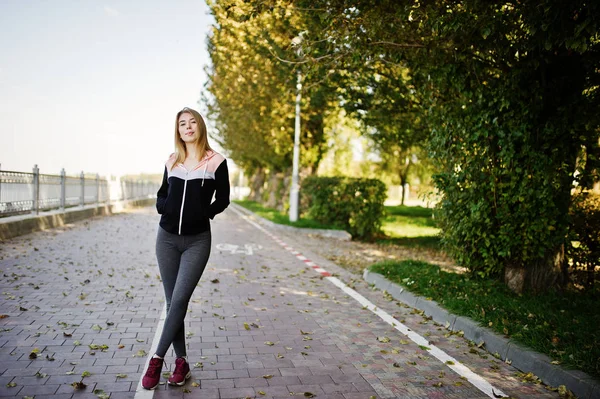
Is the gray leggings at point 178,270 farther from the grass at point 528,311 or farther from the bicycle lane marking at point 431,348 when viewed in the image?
the grass at point 528,311

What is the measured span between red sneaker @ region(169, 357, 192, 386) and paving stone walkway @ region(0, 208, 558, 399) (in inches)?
2.3

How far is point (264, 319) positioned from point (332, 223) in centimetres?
1384

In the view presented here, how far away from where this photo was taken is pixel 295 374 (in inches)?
181

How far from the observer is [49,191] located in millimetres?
17750

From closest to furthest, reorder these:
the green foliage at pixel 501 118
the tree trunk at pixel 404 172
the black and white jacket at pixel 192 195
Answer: the black and white jacket at pixel 192 195 → the green foliage at pixel 501 118 → the tree trunk at pixel 404 172

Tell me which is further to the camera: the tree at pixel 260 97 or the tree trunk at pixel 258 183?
the tree trunk at pixel 258 183

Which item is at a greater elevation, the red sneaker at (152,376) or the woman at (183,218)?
the woman at (183,218)

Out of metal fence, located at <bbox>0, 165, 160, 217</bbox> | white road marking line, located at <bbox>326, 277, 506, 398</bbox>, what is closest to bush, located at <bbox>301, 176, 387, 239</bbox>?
metal fence, located at <bbox>0, 165, 160, 217</bbox>

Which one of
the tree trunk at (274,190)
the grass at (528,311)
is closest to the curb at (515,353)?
the grass at (528,311)

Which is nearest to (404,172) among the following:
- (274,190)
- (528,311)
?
(274,190)

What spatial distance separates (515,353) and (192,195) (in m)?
3.60

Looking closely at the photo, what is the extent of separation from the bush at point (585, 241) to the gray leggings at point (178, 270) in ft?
20.6

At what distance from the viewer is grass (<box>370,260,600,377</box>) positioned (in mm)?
5008

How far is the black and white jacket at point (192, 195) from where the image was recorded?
13.6ft
